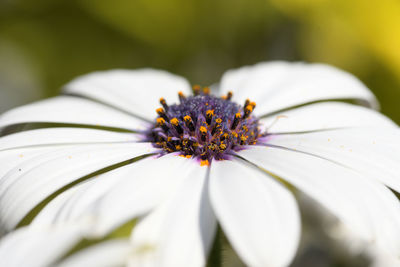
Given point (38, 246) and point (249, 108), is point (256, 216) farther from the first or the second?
Answer: point (249, 108)

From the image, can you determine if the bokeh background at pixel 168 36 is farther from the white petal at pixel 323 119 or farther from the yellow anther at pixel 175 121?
the yellow anther at pixel 175 121

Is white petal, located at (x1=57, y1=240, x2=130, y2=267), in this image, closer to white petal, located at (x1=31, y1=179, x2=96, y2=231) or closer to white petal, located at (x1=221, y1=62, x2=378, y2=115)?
white petal, located at (x1=31, y1=179, x2=96, y2=231)

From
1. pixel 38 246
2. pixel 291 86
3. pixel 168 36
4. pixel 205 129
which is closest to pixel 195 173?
pixel 205 129

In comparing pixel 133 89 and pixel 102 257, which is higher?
pixel 133 89

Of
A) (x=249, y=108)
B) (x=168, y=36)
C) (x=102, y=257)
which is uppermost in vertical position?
(x=168, y=36)

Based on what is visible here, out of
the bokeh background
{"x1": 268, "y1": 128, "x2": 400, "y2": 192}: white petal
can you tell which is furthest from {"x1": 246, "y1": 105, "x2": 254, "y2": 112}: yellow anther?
the bokeh background

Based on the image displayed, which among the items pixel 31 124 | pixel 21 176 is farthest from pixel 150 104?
pixel 21 176
